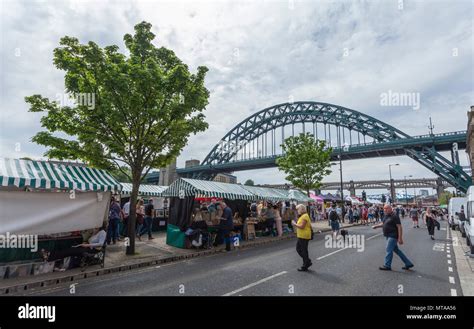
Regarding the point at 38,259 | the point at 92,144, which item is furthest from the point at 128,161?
the point at 38,259

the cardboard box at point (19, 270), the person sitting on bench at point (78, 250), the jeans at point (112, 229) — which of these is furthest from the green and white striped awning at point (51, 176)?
the jeans at point (112, 229)

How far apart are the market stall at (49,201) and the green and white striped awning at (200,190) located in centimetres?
364

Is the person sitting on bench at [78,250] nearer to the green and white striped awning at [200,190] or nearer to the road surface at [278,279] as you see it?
the road surface at [278,279]

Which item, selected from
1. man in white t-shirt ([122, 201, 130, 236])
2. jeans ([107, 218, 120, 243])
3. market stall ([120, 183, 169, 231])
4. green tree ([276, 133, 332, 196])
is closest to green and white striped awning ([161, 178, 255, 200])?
man in white t-shirt ([122, 201, 130, 236])

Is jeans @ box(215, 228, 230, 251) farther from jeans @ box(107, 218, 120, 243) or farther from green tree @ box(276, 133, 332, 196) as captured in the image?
green tree @ box(276, 133, 332, 196)

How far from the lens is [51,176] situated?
866cm

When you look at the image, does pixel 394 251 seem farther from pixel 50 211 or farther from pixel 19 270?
pixel 50 211

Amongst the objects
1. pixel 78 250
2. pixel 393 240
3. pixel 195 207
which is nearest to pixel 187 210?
pixel 195 207

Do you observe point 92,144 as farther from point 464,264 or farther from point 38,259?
point 464,264

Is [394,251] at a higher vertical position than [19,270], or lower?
higher

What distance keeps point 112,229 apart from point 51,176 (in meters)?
5.05

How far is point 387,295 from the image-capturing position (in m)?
5.89

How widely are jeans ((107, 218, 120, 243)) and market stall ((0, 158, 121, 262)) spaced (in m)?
2.16
